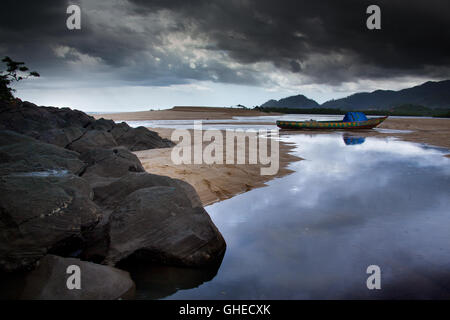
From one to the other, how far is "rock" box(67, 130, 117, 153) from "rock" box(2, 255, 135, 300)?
8016 mm

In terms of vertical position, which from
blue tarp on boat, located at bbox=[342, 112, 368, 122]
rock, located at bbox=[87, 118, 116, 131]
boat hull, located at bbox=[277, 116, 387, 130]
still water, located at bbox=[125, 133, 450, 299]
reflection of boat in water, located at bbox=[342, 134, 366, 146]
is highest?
blue tarp on boat, located at bbox=[342, 112, 368, 122]

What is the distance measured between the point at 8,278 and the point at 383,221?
21.8 ft

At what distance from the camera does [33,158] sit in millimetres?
5727

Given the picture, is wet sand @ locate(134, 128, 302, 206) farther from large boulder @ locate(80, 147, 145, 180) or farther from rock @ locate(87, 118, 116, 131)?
rock @ locate(87, 118, 116, 131)

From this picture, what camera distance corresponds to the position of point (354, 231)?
568 cm

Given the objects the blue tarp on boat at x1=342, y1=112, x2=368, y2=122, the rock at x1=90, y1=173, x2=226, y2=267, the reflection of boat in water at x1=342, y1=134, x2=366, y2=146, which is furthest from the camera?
the blue tarp on boat at x1=342, y1=112, x2=368, y2=122

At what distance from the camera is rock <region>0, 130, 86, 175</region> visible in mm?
5180

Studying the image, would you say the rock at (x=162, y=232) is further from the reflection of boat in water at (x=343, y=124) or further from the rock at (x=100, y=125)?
the reflection of boat in water at (x=343, y=124)

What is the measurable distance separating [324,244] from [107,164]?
17.8ft

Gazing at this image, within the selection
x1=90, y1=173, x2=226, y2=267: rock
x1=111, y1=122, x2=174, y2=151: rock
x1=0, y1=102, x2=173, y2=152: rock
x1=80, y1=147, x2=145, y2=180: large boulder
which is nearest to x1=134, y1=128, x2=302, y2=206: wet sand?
x1=80, y1=147, x2=145, y2=180: large boulder

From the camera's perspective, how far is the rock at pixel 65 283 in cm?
338

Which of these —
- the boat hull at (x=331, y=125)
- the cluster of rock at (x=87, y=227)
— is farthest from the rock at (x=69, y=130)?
the boat hull at (x=331, y=125)

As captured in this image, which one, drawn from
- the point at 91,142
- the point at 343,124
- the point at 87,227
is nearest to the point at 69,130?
the point at 91,142

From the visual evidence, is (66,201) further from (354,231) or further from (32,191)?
(354,231)
